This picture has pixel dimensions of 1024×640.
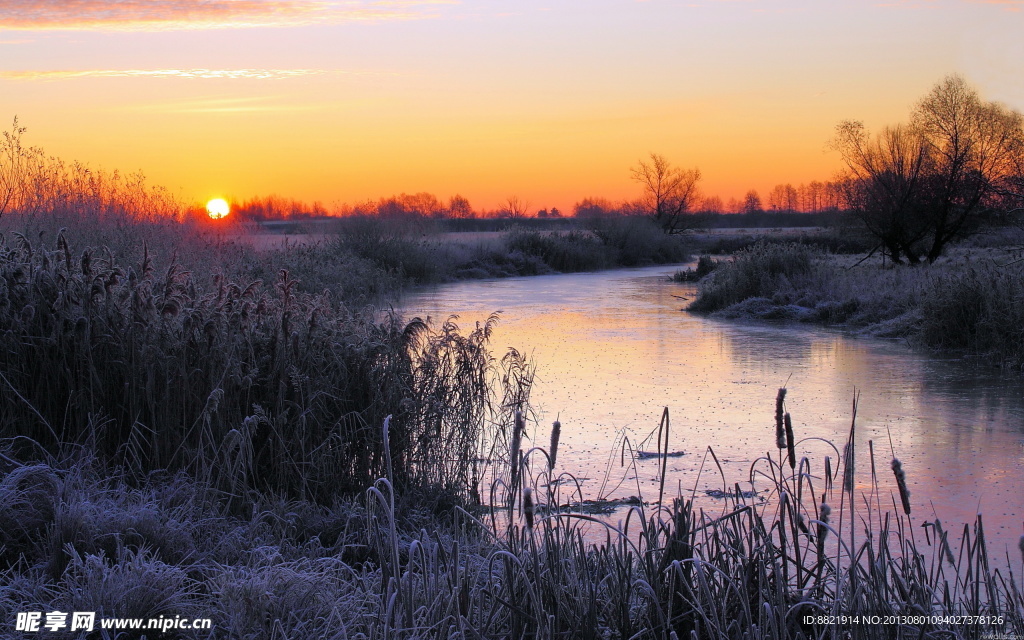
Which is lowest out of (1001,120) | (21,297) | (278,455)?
(278,455)

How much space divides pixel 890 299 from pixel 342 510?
1435cm

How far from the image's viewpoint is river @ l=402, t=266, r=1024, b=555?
6336 millimetres

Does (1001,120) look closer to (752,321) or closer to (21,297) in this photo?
(752,321)

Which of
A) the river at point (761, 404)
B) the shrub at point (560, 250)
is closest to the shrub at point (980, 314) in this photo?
the river at point (761, 404)

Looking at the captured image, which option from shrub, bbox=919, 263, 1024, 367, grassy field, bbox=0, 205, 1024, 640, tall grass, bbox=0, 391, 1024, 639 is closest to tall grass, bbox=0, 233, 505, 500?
grassy field, bbox=0, 205, 1024, 640

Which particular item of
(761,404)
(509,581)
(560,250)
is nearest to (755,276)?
(761,404)

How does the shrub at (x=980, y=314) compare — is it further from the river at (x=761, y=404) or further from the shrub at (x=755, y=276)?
the shrub at (x=755, y=276)

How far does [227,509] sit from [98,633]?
156 cm

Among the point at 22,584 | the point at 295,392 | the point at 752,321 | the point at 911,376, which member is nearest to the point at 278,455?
the point at 295,392

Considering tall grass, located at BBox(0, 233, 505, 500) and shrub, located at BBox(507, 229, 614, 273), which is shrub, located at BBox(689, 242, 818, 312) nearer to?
tall grass, located at BBox(0, 233, 505, 500)

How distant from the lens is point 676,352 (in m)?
13.3

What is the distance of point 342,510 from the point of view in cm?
499

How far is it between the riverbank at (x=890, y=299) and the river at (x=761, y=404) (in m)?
0.69

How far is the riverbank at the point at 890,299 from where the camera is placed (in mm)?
12352
